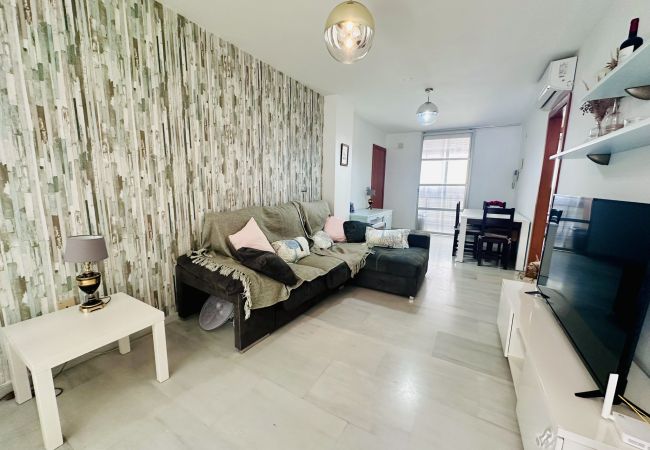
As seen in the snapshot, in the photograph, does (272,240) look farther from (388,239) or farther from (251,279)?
(388,239)

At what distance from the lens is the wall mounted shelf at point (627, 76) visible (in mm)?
962

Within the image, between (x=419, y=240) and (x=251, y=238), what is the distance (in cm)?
209

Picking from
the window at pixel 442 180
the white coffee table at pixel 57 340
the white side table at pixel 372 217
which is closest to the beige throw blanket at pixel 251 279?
the white coffee table at pixel 57 340

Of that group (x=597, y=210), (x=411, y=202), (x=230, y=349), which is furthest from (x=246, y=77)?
(x=411, y=202)

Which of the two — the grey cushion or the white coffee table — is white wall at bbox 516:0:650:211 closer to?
the grey cushion

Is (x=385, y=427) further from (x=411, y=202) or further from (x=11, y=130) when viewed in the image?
(x=411, y=202)

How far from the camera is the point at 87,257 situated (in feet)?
4.97

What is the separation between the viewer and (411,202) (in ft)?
21.9

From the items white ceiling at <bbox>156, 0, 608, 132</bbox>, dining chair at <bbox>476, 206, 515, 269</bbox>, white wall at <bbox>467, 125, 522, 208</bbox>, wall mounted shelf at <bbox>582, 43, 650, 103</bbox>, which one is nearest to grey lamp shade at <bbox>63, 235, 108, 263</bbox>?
white ceiling at <bbox>156, 0, 608, 132</bbox>

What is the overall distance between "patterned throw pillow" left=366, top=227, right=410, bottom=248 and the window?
359 centimetres

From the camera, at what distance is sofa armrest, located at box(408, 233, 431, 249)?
3.36 metres

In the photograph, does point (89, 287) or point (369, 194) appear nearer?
point (89, 287)

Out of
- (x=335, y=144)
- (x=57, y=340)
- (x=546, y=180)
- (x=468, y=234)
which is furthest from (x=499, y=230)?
(x=57, y=340)

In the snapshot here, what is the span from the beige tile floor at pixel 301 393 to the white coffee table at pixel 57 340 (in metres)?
0.13
